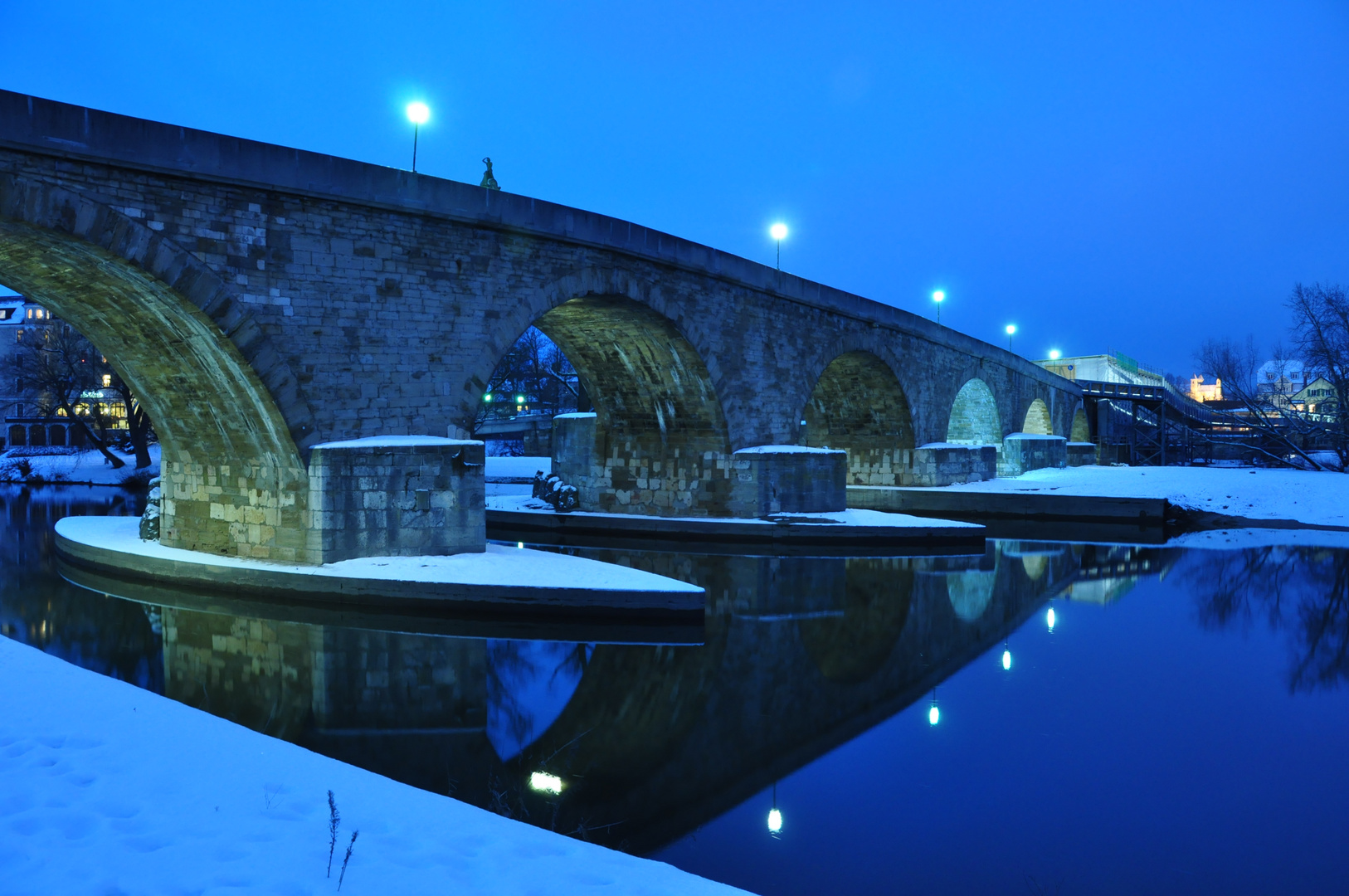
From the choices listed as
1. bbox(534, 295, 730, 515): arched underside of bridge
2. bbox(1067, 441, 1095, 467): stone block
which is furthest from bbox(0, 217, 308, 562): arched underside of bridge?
bbox(1067, 441, 1095, 467): stone block

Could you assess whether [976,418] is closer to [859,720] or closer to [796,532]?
[796,532]

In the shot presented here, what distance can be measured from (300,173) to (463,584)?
5.61m

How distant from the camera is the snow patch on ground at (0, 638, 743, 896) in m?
3.21

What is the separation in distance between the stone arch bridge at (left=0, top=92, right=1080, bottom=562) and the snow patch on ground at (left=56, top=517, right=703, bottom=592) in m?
0.41

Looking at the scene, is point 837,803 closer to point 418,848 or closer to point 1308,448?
point 418,848

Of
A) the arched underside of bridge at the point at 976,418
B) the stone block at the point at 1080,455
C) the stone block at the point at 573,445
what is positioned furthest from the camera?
the stone block at the point at 1080,455

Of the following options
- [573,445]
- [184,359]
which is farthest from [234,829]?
→ [573,445]

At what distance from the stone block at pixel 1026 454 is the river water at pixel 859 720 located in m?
17.9

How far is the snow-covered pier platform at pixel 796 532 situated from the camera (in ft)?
54.3

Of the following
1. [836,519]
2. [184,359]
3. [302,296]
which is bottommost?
[836,519]

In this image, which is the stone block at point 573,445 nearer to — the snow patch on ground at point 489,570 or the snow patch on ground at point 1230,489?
the snow patch on ground at point 489,570

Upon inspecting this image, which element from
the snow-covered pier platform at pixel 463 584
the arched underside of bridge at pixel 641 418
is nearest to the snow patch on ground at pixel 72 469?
the arched underside of bridge at pixel 641 418

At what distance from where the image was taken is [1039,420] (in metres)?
38.2

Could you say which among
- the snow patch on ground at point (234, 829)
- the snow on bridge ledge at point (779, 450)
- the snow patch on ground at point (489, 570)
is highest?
the snow on bridge ledge at point (779, 450)
